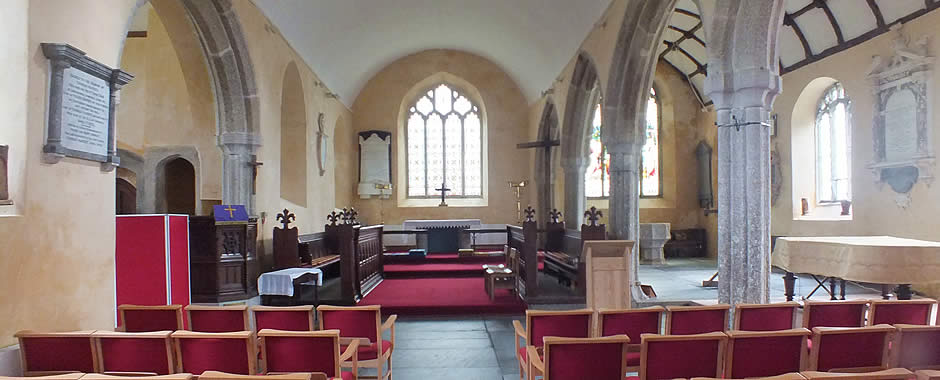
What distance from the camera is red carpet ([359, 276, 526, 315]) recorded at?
273 inches

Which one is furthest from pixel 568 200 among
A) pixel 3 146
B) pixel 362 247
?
pixel 3 146

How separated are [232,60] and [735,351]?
6.72 metres

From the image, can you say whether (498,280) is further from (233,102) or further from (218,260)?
(233,102)

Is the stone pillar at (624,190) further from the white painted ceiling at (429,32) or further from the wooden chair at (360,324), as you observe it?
the wooden chair at (360,324)

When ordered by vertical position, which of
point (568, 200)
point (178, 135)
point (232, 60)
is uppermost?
point (232, 60)

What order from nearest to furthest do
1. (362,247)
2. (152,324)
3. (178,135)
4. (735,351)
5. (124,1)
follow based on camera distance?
(735,351)
(152,324)
(124,1)
(362,247)
(178,135)

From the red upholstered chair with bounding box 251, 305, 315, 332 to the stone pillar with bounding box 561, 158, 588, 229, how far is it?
8.59 meters

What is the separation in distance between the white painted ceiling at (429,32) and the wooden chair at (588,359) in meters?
6.85

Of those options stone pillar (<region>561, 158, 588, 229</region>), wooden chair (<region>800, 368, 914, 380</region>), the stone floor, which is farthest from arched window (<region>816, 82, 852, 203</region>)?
wooden chair (<region>800, 368, 914, 380</region>)

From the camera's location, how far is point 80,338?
2730 millimetres

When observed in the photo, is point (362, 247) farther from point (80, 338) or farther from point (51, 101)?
point (80, 338)

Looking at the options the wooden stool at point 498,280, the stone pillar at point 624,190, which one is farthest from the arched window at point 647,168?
the wooden stool at point 498,280

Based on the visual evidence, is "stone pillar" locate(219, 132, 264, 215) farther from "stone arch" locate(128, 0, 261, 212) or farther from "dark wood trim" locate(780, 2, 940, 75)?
"dark wood trim" locate(780, 2, 940, 75)

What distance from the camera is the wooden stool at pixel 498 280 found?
7.30 meters
